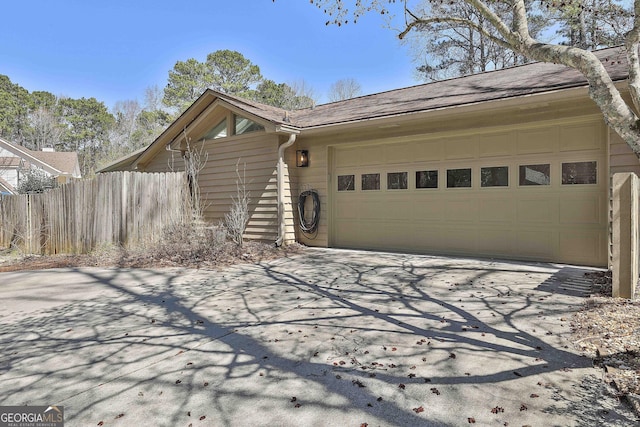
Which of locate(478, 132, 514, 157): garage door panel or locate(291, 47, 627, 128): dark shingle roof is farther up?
locate(291, 47, 627, 128): dark shingle roof

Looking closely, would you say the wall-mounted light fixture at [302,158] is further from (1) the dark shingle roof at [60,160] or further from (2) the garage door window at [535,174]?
(1) the dark shingle roof at [60,160]

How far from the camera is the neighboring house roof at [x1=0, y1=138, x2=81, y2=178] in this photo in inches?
936

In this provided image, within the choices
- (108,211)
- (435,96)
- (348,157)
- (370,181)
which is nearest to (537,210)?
(435,96)

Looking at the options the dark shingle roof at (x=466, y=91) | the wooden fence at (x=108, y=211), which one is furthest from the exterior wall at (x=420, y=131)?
the wooden fence at (x=108, y=211)

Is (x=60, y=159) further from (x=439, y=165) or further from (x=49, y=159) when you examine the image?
(x=439, y=165)

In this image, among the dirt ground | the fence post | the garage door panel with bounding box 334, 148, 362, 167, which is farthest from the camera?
the garage door panel with bounding box 334, 148, 362, 167

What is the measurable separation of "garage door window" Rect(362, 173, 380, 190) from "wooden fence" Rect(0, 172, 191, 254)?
13.5 feet

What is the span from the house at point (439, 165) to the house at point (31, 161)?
18.7m

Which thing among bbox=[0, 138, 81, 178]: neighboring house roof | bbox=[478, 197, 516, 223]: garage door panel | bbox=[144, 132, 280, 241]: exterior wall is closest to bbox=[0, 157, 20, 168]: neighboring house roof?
bbox=[0, 138, 81, 178]: neighboring house roof

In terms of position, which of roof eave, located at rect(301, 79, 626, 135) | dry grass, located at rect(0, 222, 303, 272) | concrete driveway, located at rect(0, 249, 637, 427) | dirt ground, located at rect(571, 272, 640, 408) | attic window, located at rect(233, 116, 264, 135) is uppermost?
attic window, located at rect(233, 116, 264, 135)

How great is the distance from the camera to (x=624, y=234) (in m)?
3.65

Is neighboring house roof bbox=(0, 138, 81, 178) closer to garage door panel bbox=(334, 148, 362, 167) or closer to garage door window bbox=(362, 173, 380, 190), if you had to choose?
garage door panel bbox=(334, 148, 362, 167)

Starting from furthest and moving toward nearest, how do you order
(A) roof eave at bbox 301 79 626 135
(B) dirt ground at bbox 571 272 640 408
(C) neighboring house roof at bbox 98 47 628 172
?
(C) neighboring house roof at bbox 98 47 628 172, (A) roof eave at bbox 301 79 626 135, (B) dirt ground at bbox 571 272 640 408

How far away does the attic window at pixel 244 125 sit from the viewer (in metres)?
8.74
